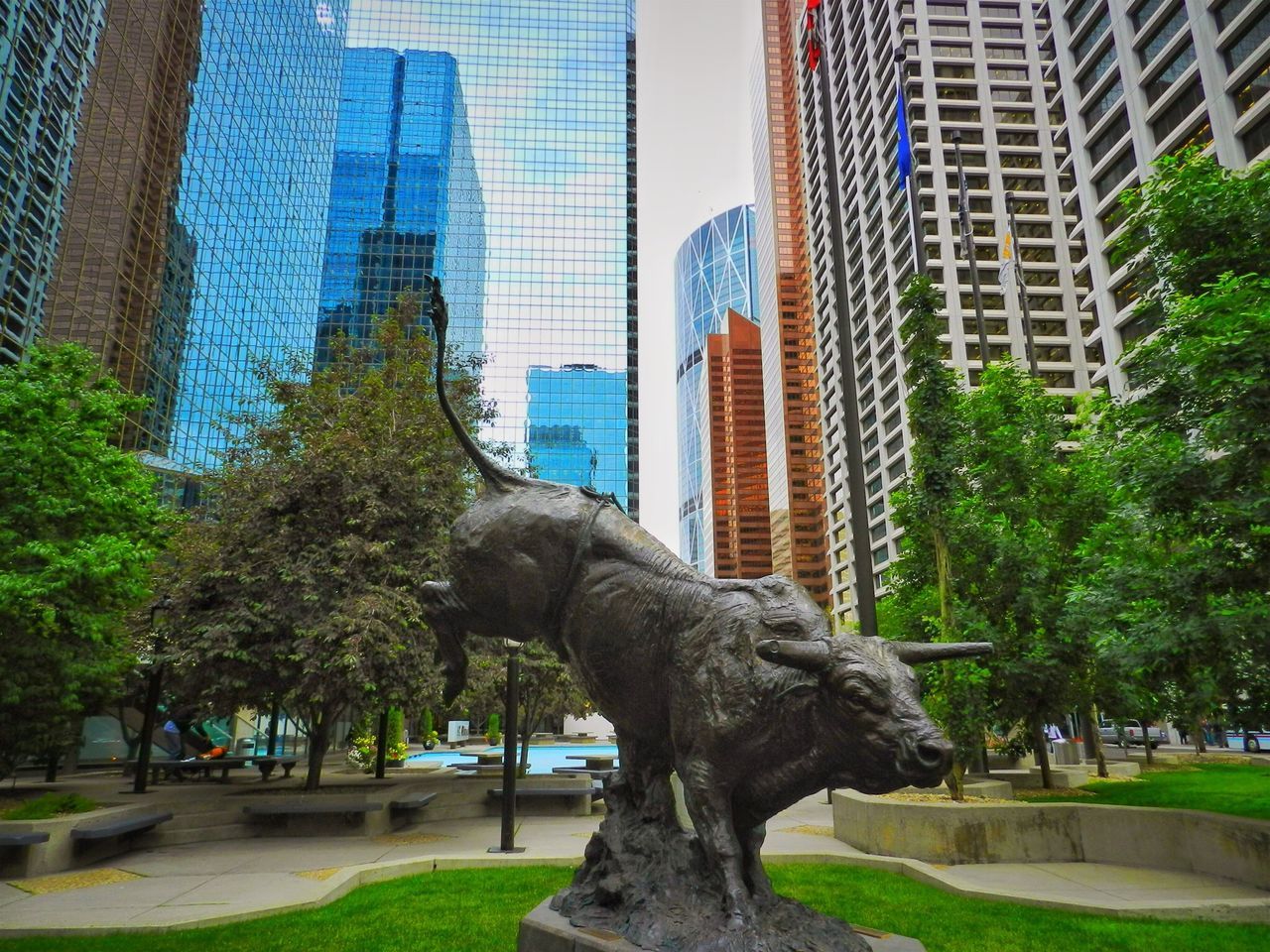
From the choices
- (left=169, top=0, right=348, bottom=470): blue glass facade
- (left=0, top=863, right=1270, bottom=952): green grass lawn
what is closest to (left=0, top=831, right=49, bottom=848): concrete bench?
(left=0, top=863, right=1270, bottom=952): green grass lawn

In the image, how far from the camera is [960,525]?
15.0m

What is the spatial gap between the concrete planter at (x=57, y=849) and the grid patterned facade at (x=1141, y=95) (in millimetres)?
37259

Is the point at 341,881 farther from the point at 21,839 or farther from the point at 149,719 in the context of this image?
the point at 149,719


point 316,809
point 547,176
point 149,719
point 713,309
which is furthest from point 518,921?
point 713,309

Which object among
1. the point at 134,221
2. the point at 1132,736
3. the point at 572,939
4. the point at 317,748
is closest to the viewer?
the point at 572,939

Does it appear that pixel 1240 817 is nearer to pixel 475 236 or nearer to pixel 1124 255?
pixel 1124 255

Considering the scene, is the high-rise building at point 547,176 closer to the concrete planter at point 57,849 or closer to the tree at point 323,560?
the tree at point 323,560

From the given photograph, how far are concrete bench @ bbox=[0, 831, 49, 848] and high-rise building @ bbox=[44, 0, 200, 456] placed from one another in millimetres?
29714

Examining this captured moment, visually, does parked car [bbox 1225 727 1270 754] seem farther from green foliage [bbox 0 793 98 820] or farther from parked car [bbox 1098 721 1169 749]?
green foliage [bbox 0 793 98 820]

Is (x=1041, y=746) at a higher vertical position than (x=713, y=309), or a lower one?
lower

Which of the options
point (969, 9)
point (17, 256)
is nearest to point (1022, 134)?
point (969, 9)

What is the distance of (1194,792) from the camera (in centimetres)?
1418

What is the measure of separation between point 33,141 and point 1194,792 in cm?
4267

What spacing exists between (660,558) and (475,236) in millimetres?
85445
